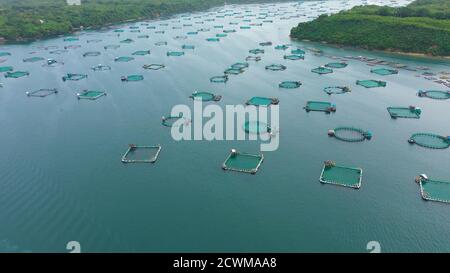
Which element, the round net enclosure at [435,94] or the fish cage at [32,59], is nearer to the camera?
the round net enclosure at [435,94]

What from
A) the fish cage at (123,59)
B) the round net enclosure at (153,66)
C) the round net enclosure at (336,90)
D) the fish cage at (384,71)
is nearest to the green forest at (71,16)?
the fish cage at (123,59)

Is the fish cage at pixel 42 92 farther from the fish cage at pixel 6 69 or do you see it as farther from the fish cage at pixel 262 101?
the fish cage at pixel 262 101

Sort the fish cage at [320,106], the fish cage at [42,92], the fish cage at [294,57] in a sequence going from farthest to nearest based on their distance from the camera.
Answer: the fish cage at [294,57]
the fish cage at [42,92]
the fish cage at [320,106]

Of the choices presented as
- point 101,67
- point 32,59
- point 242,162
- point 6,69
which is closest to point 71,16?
point 32,59

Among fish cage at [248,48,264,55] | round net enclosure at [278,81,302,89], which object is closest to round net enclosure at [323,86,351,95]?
round net enclosure at [278,81,302,89]

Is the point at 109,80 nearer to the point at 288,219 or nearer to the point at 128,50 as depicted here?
the point at 128,50

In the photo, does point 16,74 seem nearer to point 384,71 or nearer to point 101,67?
point 101,67

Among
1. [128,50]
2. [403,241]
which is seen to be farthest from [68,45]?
[403,241]

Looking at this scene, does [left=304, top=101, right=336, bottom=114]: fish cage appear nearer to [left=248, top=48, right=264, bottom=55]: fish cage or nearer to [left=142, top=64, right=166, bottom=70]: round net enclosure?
[left=248, top=48, right=264, bottom=55]: fish cage
